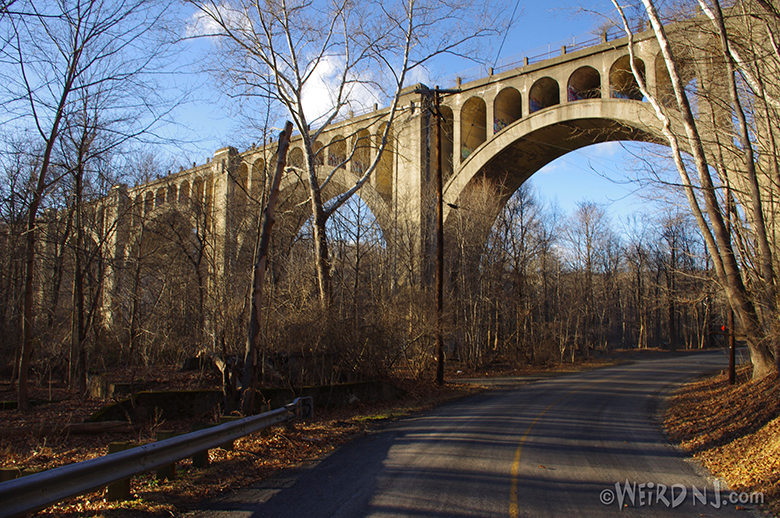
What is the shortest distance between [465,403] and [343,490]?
8.41 meters

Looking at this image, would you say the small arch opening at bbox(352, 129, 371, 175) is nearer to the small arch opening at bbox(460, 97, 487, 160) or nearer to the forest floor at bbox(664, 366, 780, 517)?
the small arch opening at bbox(460, 97, 487, 160)

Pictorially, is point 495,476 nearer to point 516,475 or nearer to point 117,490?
point 516,475

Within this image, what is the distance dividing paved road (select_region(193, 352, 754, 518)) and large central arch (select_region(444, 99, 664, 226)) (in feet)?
58.2

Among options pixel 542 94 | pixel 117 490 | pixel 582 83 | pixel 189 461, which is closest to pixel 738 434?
pixel 189 461

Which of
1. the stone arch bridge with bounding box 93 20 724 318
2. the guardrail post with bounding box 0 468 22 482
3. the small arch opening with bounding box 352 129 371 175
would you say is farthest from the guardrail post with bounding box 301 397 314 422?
the small arch opening with bounding box 352 129 371 175

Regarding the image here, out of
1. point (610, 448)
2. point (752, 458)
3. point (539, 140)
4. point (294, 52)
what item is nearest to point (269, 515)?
point (610, 448)

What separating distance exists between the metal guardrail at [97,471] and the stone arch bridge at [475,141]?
16869 mm

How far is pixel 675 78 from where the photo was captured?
11.7 metres

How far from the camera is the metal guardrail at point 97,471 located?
313 cm

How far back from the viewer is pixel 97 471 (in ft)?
12.6

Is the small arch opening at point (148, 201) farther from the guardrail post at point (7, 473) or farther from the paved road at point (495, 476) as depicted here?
the guardrail post at point (7, 473)

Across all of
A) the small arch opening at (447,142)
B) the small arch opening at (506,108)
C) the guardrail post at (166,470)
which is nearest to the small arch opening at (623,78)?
the small arch opening at (506,108)

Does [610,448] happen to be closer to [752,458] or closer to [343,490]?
[752,458]

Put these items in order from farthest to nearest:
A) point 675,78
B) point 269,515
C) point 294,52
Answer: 1. point 294,52
2. point 675,78
3. point 269,515
